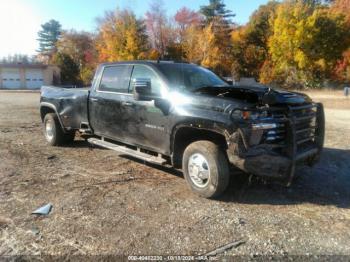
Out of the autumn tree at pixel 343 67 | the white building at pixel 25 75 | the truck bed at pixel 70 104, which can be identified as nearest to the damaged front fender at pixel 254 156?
the truck bed at pixel 70 104

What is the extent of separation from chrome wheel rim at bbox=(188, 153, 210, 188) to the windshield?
113cm

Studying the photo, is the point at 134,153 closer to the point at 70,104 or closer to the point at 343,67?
the point at 70,104

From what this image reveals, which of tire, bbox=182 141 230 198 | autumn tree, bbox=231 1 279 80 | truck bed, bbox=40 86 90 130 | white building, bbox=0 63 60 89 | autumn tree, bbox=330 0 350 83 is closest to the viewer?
tire, bbox=182 141 230 198

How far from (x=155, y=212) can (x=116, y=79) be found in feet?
9.51

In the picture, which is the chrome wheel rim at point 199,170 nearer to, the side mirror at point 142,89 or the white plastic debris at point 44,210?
the side mirror at point 142,89

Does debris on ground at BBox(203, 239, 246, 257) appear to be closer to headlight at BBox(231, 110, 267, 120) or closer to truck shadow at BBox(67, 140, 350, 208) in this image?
truck shadow at BBox(67, 140, 350, 208)

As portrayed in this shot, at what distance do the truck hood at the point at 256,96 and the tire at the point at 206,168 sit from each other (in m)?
0.71

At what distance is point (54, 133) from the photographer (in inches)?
320

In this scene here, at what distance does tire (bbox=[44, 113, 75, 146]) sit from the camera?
807cm

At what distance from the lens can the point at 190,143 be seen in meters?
5.29

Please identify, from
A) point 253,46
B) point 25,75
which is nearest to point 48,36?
point 25,75

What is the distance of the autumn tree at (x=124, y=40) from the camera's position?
4031cm

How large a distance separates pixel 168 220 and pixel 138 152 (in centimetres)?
199

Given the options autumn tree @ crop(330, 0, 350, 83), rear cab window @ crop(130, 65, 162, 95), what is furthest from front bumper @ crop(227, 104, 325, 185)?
autumn tree @ crop(330, 0, 350, 83)
